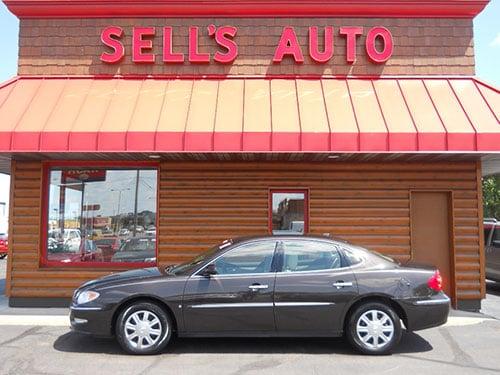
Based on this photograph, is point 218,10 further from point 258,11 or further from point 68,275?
point 68,275

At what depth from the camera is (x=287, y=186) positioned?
9.83 metres

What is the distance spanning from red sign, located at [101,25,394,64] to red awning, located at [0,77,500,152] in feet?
1.43

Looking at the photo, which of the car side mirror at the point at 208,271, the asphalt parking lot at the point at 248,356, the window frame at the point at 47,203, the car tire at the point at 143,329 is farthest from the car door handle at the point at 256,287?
the window frame at the point at 47,203

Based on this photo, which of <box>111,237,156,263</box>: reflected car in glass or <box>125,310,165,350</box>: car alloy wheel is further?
<box>111,237,156,263</box>: reflected car in glass

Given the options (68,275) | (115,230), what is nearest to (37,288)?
(68,275)

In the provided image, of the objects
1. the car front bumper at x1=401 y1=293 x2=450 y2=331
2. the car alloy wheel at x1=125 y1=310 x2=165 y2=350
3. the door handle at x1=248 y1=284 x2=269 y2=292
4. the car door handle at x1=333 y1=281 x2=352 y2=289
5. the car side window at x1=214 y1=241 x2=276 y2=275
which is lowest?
the car alloy wheel at x1=125 y1=310 x2=165 y2=350

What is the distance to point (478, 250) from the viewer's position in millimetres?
9703

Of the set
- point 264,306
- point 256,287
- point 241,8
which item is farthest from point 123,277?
point 241,8

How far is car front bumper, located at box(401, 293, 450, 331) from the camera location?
6.62 metres

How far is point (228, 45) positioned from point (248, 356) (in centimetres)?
591

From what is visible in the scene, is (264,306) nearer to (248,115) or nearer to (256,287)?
(256,287)

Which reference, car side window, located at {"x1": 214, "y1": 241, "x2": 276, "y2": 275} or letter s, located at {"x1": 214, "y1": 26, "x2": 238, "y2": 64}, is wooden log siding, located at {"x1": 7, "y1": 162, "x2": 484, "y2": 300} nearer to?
letter s, located at {"x1": 214, "y1": 26, "x2": 238, "y2": 64}

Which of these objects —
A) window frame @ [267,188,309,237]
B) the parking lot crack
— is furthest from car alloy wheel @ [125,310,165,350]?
window frame @ [267,188,309,237]

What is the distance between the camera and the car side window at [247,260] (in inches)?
266
